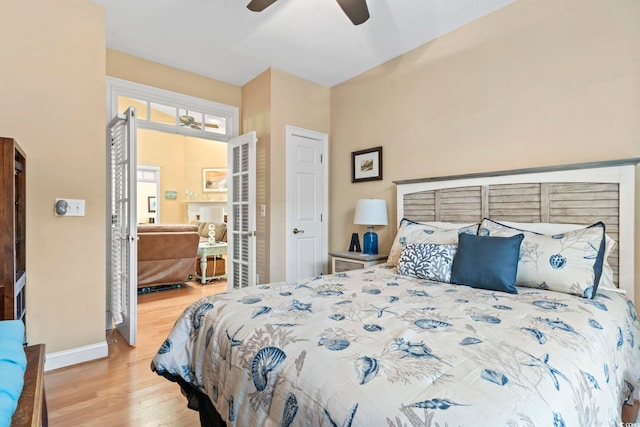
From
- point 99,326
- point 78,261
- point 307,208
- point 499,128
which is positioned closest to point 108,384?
point 99,326

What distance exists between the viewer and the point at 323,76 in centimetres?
379

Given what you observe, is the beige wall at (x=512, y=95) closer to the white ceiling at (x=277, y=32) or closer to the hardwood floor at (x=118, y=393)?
the white ceiling at (x=277, y=32)

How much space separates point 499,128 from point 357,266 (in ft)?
5.65

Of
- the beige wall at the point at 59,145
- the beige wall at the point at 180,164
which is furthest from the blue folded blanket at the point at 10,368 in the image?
the beige wall at the point at 180,164

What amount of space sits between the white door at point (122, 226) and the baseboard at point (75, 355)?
239 millimetres

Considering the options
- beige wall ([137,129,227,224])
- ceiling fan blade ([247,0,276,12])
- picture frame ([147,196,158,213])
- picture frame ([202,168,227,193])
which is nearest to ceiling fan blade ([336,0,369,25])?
ceiling fan blade ([247,0,276,12])

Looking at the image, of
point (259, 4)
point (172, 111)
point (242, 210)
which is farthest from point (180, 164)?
point (259, 4)

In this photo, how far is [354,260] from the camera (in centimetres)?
315

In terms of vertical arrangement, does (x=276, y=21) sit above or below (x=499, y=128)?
above

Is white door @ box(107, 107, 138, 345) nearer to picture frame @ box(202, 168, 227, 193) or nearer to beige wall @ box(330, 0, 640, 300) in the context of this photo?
beige wall @ box(330, 0, 640, 300)

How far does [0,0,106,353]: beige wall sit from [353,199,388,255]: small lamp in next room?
227 cm

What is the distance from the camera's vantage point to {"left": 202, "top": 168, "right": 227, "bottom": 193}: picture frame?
323 inches

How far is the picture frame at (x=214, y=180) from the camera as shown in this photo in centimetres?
→ 821

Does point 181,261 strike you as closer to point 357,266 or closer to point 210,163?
point 357,266
